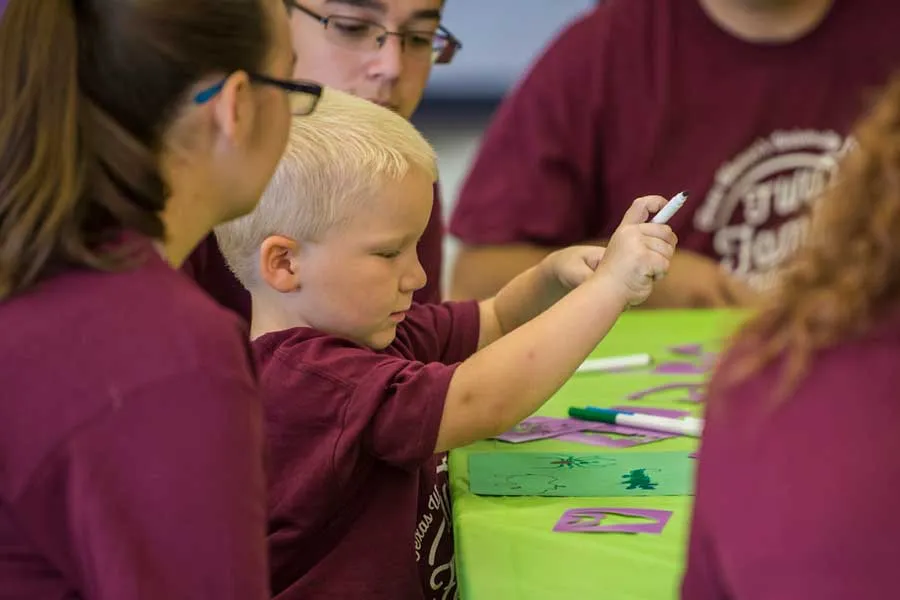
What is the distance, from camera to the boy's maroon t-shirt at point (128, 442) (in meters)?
0.79

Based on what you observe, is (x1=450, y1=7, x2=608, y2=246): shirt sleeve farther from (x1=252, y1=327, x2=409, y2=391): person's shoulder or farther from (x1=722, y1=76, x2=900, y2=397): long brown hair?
(x1=722, y1=76, x2=900, y2=397): long brown hair

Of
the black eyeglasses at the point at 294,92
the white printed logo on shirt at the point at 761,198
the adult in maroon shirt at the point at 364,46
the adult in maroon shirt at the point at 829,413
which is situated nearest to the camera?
the adult in maroon shirt at the point at 829,413

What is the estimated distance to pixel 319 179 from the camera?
3.73ft

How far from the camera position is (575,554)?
0.96 metres

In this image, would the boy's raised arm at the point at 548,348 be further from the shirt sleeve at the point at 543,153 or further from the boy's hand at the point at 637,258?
the shirt sleeve at the point at 543,153

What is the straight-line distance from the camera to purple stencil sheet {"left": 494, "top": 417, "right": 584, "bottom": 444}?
122 centimetres

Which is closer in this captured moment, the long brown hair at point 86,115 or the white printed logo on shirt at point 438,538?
the long brown hair at point 86,115

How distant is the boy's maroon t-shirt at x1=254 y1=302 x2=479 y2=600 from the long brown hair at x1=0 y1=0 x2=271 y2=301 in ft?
0.89

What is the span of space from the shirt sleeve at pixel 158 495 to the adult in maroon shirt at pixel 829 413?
31 centimetres

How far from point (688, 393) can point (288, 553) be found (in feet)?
1.50

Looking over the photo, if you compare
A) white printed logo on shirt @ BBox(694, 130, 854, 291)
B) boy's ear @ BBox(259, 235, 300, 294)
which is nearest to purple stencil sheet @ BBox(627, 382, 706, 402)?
boy's ear @ BBox(259, 235, 300, 294)

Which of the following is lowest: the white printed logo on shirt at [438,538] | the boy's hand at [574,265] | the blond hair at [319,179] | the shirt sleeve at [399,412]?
the white printed logo on shirt at [438,538]

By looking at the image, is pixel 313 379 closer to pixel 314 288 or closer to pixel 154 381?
pixel 314 288

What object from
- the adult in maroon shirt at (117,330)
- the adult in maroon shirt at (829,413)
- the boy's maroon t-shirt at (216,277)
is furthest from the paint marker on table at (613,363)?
the adult in maroon shirt at (829,413)
